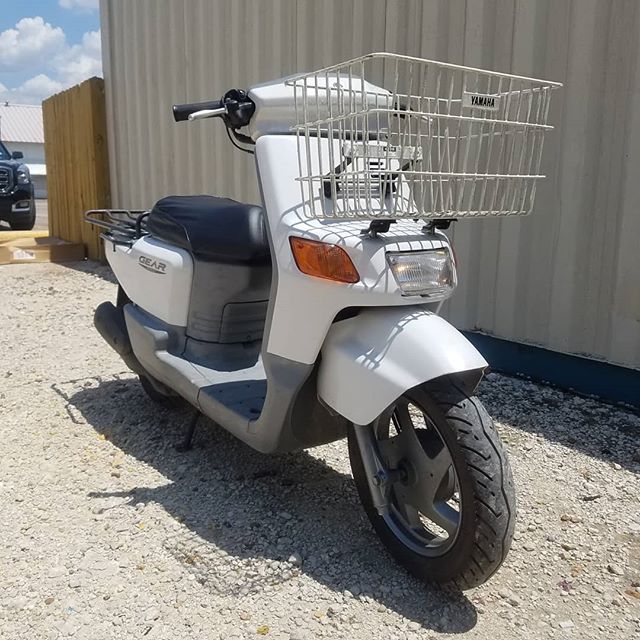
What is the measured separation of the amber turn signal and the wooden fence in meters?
7.22

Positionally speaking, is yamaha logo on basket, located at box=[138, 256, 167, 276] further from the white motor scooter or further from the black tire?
the black tire

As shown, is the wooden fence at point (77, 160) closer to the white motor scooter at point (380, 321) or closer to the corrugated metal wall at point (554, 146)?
the corrugated metal wall at point (554, 146)

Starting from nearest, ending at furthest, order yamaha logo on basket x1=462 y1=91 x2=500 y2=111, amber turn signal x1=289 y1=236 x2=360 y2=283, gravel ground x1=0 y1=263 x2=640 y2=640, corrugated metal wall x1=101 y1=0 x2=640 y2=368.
Answer: yamaha logo on basket x1=462 y1=91 x2=500 y2=111
gravel ground x1=0 y1=263 x2=640 y2=640
amber turn signal x1=289 y1=236 x2=360 y2=283
corrugated metal wall x1=101 y1=0 x2=640 y2=368

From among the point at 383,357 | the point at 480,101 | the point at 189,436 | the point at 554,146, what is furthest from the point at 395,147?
the point at 554,146

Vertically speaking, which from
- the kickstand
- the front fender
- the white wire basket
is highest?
the white wire basket

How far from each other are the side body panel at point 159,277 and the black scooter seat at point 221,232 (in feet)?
0.23

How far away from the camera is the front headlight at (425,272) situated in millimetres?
2232

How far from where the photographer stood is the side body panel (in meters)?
3.15

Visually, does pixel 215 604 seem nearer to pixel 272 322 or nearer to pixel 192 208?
pixel 272 322

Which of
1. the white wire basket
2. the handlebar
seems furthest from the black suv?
the white wire basket

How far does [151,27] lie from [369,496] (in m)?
6.85

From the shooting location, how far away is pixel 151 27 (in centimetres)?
780

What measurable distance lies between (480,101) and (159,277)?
1.70 m

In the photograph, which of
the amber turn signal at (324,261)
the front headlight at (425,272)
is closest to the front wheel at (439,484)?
the front headlight at (425,272)
